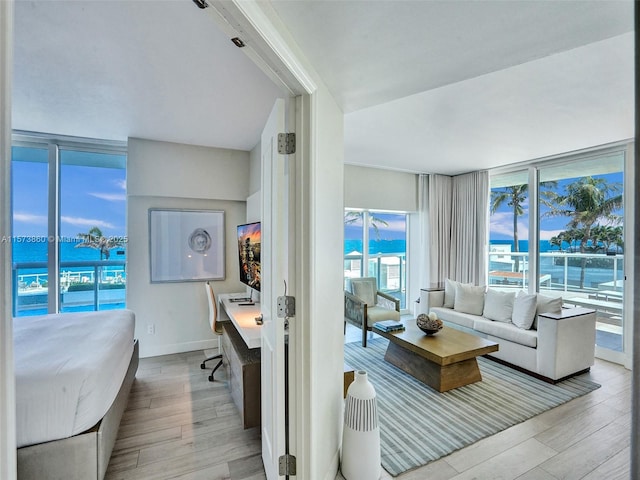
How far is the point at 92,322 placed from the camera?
2338 mm

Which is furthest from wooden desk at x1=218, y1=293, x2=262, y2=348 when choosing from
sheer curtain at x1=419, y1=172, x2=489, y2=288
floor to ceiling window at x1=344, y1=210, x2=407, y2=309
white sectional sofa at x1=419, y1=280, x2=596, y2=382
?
sheer curtain at x1=419, y1=172, x2=489, y2=288

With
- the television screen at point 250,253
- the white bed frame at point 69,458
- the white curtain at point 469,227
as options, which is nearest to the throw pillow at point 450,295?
the white curtain at point 469,227

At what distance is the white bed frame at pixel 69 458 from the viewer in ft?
4.65

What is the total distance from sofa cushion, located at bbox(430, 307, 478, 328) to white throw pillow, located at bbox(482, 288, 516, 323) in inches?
7.5

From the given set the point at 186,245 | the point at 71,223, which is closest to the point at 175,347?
the point at 186,245

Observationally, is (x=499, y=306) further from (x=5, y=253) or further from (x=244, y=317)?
(x=5, y=253)

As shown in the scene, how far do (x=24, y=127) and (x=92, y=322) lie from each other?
91.4 inches

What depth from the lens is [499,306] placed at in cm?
367

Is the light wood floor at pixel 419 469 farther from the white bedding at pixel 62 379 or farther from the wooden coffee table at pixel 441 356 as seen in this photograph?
the wooden coffee table at pixel 441 356

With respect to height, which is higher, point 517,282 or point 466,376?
point 517,282

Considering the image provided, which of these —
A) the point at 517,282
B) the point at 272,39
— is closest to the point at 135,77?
the point at 272,39

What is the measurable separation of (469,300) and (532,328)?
84 cm

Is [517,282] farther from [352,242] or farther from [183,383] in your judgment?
[183,383]

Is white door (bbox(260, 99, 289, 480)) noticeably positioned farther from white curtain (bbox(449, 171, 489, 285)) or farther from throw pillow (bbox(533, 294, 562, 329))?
white curtain (bbox(449, 171, 489, 285))
